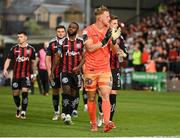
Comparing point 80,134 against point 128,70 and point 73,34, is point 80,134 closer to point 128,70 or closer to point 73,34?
point 73,34

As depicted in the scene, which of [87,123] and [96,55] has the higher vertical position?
[96,55]

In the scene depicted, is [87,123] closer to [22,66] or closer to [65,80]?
[65,80]

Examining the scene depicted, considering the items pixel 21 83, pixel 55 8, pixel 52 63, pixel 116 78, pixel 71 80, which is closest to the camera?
pixel 116 78

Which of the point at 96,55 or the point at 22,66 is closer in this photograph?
the point at 96,55

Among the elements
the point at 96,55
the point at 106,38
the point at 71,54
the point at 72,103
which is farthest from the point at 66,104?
the point at 106,38

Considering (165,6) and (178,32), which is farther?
(165,6)

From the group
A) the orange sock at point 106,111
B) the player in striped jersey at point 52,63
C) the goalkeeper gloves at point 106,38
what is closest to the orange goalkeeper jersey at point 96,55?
the goalkeeper gloves at point 106,38

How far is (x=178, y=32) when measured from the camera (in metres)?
41.3

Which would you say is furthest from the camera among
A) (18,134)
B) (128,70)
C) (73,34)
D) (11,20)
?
(11,20)

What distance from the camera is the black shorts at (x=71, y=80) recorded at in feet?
53.1

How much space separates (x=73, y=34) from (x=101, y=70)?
2430 millimetres

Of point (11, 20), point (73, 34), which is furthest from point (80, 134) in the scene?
point (11, 20)

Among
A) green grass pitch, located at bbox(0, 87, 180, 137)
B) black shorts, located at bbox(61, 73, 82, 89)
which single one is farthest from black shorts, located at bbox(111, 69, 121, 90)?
black shorts, located at bbox(61, 73, 82, 89)

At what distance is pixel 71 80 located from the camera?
53.5 ft
